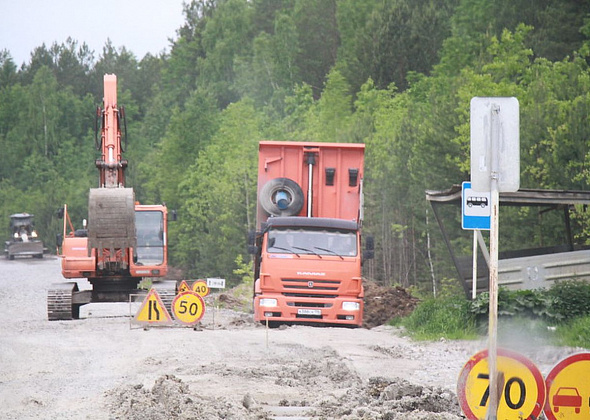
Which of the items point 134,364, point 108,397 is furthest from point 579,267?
point 108,397

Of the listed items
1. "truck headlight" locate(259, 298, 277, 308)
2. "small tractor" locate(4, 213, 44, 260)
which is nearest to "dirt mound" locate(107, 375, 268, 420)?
"truck headlight" locate(259, 298, 277, 308)

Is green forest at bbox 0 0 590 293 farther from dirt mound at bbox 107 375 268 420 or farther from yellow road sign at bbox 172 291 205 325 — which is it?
dirt mound at bbox 107 375 268 420

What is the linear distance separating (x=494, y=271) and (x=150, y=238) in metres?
24.5

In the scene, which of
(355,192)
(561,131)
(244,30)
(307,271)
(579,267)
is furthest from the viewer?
(244,30)

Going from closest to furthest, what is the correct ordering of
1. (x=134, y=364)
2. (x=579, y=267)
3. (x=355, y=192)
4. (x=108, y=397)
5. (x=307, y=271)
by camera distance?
Result: (x=108, y=397)
(x=134, y=364)
(x=579, y=267)
(x=307, y=271)
(x=355, y=192)

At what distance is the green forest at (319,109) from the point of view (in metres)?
41.0

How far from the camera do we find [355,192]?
25.6 m

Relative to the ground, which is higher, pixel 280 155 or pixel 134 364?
pixel 280 155

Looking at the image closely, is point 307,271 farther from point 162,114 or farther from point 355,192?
point 162,114

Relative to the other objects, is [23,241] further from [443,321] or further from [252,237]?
[443,321]

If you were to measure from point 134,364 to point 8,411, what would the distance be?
426cm

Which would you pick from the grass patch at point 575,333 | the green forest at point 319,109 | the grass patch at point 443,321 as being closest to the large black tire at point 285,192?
the grass patch at point 443,321

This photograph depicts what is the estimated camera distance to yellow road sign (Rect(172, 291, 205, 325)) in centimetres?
2192

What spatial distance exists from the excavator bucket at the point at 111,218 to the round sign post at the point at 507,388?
1598 cm
